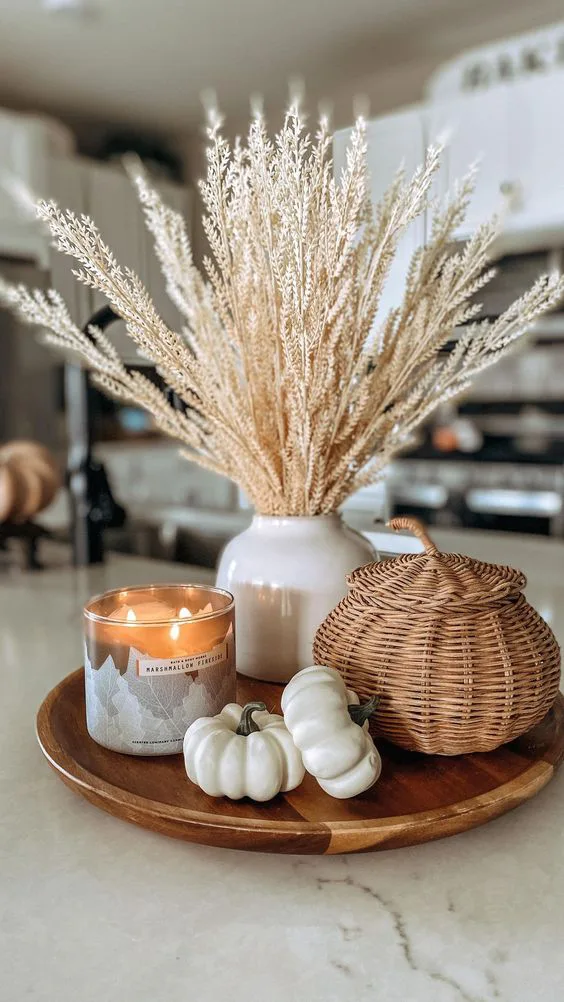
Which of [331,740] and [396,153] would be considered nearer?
[331,740]

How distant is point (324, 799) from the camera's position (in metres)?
0.46

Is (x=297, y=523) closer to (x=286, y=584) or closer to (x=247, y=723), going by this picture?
(x=286, y=584)

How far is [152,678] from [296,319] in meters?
0.27

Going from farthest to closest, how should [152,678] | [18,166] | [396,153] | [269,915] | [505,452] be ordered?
1. [505,452]
2. [18,166]
3. [396,153]
4. [152,678]
5. [269,915]

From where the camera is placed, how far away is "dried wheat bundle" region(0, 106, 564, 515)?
54 cm

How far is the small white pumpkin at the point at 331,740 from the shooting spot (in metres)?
0.43

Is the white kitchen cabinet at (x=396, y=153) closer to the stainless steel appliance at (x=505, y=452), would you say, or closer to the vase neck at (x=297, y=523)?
the vase neck at (x=297, y=523)

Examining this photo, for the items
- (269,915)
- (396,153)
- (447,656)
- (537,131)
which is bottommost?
(269,915)

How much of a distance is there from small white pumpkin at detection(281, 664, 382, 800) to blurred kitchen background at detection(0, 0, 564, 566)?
44 cm

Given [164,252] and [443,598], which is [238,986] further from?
[164,252]

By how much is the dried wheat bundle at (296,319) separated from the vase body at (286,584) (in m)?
0.03

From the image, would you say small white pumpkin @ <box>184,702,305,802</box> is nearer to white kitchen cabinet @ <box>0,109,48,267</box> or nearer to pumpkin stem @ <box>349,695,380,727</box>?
pumpkin stem @ <box>349,695,380,727</box>

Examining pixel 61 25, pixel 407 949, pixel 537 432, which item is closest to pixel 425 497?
pixel 537 432

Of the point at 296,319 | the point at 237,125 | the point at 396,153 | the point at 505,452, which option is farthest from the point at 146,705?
the point at 505,452
